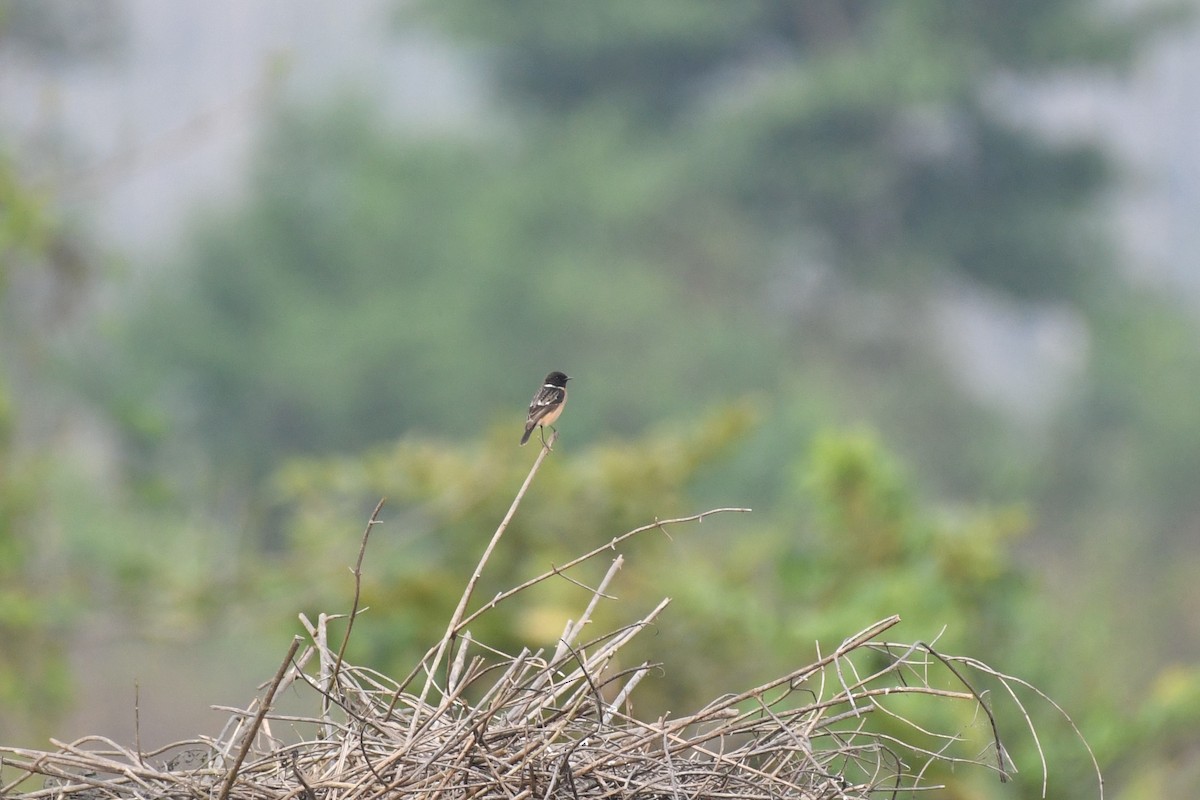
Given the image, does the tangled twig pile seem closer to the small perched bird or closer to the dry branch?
the dry branch

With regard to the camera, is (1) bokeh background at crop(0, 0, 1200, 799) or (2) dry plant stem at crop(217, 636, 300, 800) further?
(1) bokeh background at crop(0, 0, 1200, 799)

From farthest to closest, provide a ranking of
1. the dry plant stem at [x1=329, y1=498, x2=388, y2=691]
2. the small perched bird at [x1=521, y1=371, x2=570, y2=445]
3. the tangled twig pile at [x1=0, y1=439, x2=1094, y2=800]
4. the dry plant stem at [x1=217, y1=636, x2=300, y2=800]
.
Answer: the small perched bird at [x1=521, y1=371, x2=570, y2=445] → the tangled twig pile at [x1=0, y1=439, x2=1094, y2=800] → the dry plant stem at [x1=329, y1=498, x2=388, y2=691] → the dry plant stem at [x1=217, y1=636, x2=300, y2=800]

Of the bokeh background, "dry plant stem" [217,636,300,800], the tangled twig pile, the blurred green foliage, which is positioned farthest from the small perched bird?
the bokeh background

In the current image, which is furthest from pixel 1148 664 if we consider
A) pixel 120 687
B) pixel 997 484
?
pixel 120 687

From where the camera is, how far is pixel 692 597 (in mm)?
8250

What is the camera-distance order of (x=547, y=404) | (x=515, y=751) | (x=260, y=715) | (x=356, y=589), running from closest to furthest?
(x=260, y=715) → (x=356, y=589) → (x=515, y=751) → (x=547, y=404)

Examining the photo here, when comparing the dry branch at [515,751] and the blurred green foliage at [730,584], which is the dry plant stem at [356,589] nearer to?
the dry branch at [515,751]

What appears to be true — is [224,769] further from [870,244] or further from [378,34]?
[378,34]

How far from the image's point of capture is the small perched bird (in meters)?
3.44

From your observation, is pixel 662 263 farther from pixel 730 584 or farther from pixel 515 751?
pixel 515 751

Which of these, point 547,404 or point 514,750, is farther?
point 547,404

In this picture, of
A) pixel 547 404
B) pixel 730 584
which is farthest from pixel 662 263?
pixel 547 404

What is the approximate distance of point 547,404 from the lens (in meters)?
3.52

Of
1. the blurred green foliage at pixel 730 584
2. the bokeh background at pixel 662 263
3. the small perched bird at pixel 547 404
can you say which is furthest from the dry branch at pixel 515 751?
the bokeh background at pixel 662 263
